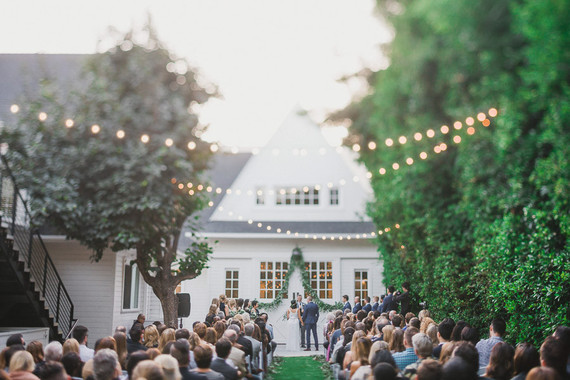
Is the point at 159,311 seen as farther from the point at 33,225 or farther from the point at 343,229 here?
the point at 33,225

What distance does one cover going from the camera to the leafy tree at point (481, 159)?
7578 mm

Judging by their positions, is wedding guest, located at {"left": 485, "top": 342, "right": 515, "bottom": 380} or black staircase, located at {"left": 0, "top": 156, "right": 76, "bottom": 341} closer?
wedding guest, located at {"left": 485, "top": 342, "right": 515, "bottom": 380}

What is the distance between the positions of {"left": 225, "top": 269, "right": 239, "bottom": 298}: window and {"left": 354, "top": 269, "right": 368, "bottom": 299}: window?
13.9ft

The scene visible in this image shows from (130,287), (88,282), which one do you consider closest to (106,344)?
(88,282)

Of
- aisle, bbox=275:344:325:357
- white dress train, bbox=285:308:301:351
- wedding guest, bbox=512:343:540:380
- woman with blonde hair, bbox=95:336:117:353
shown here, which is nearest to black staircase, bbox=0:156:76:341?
woman with blonde hair, bbox=95:336:117:353

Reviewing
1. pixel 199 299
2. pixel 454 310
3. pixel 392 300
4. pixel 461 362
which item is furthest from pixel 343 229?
pixel 461 362

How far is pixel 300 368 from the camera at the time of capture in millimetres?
13727

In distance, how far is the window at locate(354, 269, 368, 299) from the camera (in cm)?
2150

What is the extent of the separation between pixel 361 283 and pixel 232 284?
4.61m

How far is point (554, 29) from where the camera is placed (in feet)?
22.4

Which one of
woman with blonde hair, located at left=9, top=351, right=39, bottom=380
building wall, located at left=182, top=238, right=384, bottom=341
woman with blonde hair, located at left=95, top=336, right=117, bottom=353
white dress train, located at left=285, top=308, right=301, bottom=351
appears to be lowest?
white dress train, located at left=285, top=308, right=301, bottom=351

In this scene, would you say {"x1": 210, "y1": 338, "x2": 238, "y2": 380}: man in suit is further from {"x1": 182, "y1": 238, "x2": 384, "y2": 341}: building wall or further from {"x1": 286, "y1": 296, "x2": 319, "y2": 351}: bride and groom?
{"x1": 182, "y1": 238, "x2": 384, "y2": 341}: building wall

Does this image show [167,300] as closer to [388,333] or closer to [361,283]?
[388,333]

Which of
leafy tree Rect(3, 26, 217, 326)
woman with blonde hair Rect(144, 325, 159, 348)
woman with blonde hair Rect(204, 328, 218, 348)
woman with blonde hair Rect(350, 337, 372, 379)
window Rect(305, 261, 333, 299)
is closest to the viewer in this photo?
woman with blonde hair Rect(350, 337, 372, 379)
